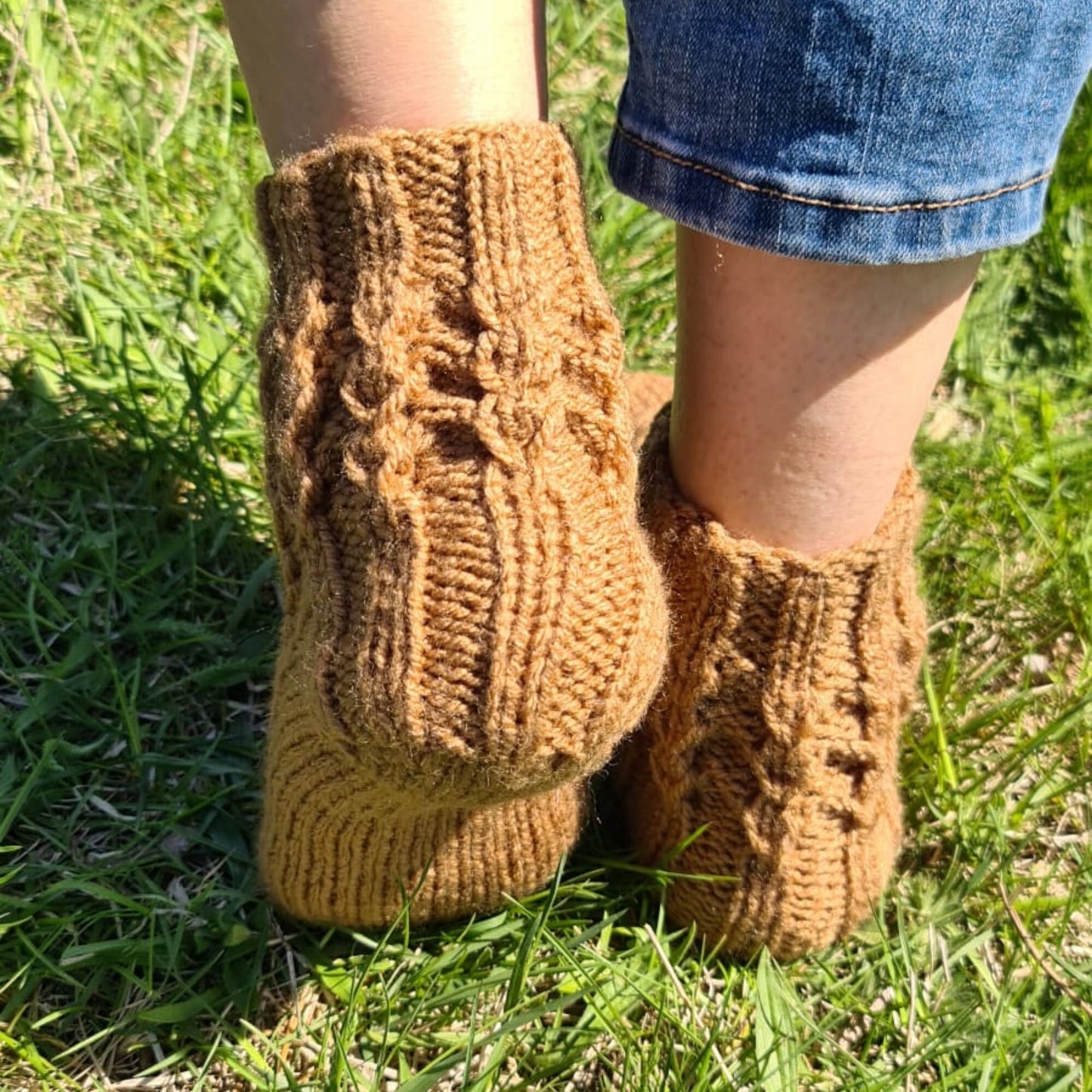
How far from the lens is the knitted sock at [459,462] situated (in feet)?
2.19

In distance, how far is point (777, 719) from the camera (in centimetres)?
88

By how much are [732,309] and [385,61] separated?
0.87 ft

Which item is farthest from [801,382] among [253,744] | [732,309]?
[253,744]

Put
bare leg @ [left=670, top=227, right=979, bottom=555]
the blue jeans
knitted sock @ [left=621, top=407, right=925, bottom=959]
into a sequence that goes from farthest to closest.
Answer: knitted sock @ [left=621, top=407, right=925, bottom=959]
bare leg @ [left=670, top=227, right=979, bottom=555]
the blue jeans

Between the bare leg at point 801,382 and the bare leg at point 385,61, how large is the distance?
0.55 ft

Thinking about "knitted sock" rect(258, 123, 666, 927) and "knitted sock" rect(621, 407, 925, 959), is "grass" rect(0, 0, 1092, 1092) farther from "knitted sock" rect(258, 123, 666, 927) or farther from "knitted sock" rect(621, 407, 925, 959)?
"knitted sock" rect(258, 123, 666, 927)

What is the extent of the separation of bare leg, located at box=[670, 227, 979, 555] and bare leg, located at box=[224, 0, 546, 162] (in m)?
0.17

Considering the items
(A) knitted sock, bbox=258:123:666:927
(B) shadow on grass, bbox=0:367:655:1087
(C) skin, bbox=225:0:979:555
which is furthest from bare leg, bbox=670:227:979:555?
(B) shadow on grass, bbox=0:367:655:1087

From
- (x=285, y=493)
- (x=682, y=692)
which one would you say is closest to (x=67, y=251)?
(x=285, y=493)

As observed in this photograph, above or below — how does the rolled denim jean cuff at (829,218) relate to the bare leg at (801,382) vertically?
above

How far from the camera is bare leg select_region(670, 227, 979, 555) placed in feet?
2.41

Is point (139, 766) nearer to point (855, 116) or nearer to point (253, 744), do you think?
point (253, 744)

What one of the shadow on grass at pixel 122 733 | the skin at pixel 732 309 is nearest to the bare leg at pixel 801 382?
the skin at pixel 732 309

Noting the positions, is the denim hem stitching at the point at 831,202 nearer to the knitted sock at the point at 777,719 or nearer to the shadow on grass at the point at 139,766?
the knitted sock at the point at 777,719
